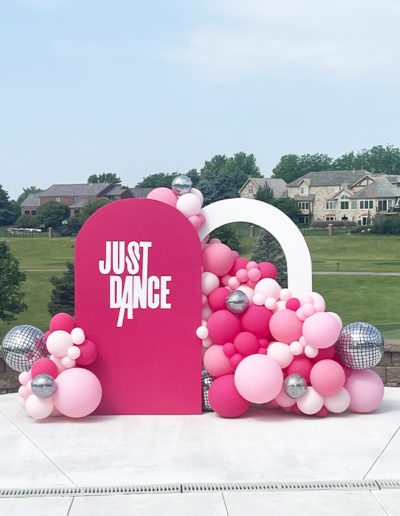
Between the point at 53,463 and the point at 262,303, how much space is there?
8.78 ft

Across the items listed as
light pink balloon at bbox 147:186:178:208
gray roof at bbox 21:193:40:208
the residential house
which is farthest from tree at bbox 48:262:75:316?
gray roof at bbox 21:193:40:208

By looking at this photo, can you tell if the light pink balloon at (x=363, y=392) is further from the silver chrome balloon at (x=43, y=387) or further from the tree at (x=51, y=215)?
the tree at (x=51, y=215)

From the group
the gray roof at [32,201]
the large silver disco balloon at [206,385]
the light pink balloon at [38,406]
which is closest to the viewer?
the light pink balloon at [38,406]

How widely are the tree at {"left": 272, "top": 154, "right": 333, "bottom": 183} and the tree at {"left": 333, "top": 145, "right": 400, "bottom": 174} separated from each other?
2.53 m

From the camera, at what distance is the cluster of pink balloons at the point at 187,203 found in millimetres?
7988

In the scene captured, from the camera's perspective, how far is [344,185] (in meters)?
76.4

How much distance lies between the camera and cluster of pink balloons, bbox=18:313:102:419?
7.34 m

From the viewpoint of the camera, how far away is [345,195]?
245 feet

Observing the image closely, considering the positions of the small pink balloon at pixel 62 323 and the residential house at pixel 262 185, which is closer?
the small pink balloon at pixel 62 323

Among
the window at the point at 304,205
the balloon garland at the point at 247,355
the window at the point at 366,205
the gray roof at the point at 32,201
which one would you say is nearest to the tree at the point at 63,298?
the balloon garland at the point at 247,355

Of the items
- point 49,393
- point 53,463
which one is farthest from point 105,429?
point 53,463

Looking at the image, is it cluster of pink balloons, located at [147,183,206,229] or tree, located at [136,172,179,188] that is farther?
tree, located at [136,172,179,188]

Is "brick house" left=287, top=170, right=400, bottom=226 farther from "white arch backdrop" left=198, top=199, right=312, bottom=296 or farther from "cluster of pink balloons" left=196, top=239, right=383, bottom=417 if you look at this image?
"cluster of pink balloons" left=196, top=239, right=383, bottom=417

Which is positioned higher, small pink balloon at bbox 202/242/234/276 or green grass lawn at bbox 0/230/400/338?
small pink balloon at bbox 202/242/234/276
